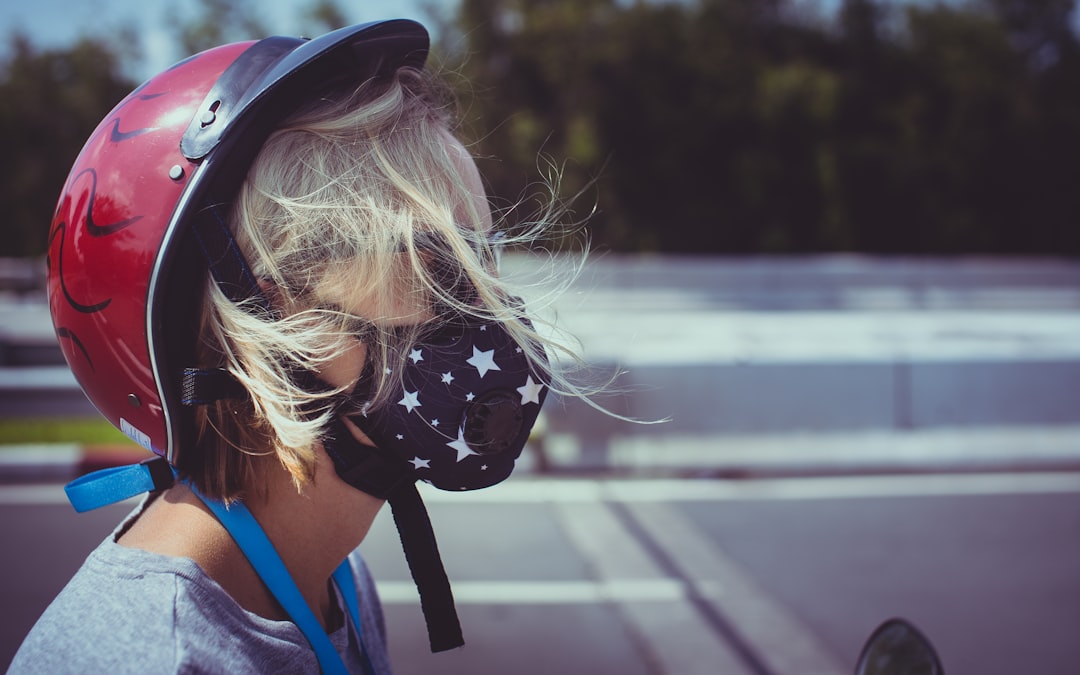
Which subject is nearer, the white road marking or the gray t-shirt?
the gray t-shirt

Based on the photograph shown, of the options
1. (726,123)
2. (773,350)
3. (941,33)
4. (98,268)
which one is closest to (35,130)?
(726,123)

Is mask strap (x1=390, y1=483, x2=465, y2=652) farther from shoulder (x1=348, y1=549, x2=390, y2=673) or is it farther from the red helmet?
the red helmet

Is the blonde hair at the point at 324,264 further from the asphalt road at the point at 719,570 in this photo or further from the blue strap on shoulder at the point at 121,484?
the asphalt road at the point at 719,570

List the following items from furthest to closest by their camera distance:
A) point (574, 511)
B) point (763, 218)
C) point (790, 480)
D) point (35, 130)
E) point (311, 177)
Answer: point (763, 218), point (35, 130), point (790, 480), point (574, 511), point (311, 177)

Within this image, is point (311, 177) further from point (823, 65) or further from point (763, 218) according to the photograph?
point (823, 65)

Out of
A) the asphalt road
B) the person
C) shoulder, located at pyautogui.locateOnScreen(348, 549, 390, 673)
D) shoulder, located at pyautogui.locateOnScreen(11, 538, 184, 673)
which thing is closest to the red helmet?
the person

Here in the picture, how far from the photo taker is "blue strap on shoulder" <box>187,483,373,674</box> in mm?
1282

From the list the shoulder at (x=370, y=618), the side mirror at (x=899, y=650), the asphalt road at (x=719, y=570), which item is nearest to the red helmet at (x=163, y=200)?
the shoulder at (x=370, y=618)

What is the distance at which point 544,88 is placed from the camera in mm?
37031

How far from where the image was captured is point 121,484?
1.43 m

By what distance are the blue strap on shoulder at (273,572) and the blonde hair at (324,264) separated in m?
0.04

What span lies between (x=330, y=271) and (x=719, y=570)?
431cm

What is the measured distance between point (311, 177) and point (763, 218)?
3407cm

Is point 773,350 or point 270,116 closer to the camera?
point 270,116
